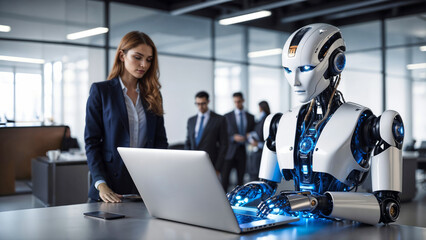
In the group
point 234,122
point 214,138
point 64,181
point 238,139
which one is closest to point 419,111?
point 234,122

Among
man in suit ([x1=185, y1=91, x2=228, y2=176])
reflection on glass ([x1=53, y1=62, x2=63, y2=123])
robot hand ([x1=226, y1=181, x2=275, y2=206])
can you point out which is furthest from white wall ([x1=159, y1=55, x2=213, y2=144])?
robot hand ([x1=226, y1=181, x2=275, y2=206])

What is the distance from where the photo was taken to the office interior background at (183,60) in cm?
738

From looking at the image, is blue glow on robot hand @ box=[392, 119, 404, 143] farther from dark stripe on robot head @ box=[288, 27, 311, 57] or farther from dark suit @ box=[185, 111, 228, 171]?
dark suit @ box=[185, 111, 228, 171]

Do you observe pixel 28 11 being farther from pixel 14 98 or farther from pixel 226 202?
pixel 226 202

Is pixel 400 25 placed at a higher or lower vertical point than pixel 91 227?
higher

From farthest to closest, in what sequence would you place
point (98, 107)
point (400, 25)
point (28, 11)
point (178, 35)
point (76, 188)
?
point (400, 25)
point (178, 35)
point (28, 11)
point (76, 188)
point (98, 107)

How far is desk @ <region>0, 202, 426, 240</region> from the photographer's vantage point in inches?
54.5

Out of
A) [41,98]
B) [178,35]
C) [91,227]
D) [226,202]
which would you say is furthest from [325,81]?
[178,35]

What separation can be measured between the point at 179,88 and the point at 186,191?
25.3 feet

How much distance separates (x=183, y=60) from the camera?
915 centimetres

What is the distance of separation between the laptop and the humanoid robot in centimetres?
17

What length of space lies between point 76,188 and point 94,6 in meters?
3.73

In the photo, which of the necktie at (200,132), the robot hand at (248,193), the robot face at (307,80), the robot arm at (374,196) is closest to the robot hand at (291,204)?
the robot arm at (374,196)

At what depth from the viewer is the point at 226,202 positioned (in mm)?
1333
